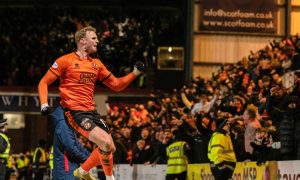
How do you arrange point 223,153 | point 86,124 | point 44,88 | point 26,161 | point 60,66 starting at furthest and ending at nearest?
point 26,161 < point 223,153 < point 60,66 < point 44,88 < point 86,124

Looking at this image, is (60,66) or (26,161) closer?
(60,66)

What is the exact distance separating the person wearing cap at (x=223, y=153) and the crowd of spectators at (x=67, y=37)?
64.4ft

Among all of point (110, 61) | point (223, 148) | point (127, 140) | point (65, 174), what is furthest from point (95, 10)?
point (65, 174)

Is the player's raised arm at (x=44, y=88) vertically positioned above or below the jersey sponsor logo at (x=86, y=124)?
above

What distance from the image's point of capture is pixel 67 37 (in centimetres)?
3925

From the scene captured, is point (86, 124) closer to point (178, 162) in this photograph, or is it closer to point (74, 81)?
point (74, 81)

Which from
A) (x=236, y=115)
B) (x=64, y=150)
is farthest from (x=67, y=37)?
(x=64, y=150)

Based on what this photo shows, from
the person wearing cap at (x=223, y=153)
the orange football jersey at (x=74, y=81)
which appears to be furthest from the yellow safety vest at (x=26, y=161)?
the orange football jersey at (x=74, y=81)

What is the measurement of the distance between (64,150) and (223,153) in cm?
501

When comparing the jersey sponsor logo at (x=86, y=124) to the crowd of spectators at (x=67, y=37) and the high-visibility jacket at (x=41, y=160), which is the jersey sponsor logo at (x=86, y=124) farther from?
the crowd of spectators at (x=67, y=37)

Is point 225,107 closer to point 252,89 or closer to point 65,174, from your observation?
point 252,89

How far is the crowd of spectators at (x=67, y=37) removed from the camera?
3809cm

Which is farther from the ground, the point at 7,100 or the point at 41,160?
the point at 7,100

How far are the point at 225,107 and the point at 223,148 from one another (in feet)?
8.60
